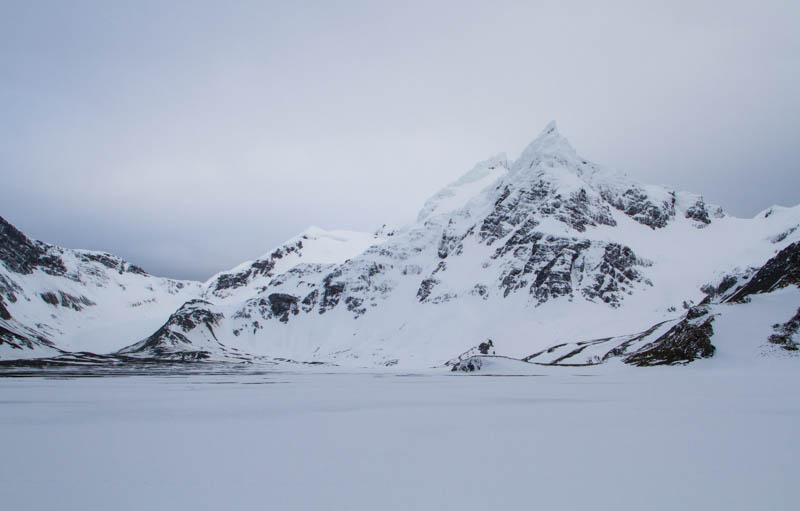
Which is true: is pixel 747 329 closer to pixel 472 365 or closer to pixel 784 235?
pixel 472 365

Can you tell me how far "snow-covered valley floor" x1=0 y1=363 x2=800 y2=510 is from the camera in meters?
8.91

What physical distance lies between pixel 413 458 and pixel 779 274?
7094cm

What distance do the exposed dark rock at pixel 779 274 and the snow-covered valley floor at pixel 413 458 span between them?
4484 centimetres

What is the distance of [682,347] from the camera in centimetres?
5366

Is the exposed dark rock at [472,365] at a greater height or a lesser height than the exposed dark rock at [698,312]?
lesser

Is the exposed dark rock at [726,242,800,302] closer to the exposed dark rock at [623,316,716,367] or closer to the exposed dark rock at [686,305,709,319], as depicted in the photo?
the exposed dark rock at [686,305,709,319]

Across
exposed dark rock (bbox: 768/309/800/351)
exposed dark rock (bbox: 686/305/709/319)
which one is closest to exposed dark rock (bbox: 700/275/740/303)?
exposed dark rock (bbox: 686/305/709/319)

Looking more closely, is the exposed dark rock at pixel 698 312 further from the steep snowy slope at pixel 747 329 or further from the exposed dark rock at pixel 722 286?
the exposed dark rock at pixel 722 286

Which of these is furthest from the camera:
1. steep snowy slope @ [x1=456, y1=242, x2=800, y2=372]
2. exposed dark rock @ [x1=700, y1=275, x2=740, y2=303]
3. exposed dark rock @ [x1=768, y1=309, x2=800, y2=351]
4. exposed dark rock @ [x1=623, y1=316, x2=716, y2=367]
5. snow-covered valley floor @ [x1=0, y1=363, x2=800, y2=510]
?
exposed dark rock @ [x1=700, y1=275, x2=740, y2=303]

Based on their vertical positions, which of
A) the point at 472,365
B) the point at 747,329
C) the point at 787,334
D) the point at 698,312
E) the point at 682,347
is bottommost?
the point at 472,365

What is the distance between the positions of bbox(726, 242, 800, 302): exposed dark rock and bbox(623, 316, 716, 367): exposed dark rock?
296 inches

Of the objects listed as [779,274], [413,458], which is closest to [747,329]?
[779,274]

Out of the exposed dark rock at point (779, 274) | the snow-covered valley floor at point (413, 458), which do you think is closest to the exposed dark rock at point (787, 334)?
the exposed dark rock at point (779, 274)

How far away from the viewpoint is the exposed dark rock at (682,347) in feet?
165
